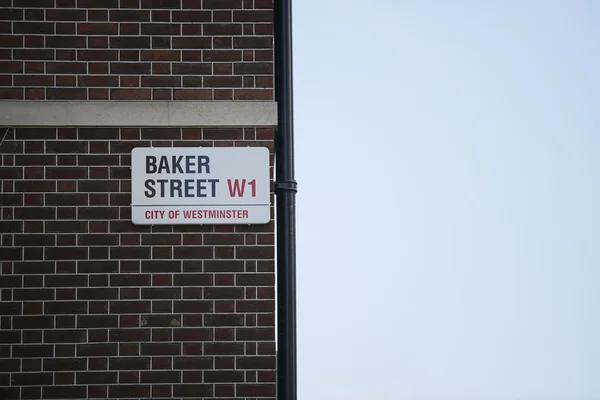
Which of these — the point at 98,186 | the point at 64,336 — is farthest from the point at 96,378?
the point at 98,186

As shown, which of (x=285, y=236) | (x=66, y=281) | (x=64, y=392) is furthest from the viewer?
(x=285, y=236)

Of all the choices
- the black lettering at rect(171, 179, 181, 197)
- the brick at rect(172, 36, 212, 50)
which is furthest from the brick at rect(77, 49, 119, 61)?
the black lettering at rect(171, 179, 181, 197)

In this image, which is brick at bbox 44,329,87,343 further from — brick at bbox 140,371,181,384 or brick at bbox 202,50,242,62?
brick at bbox 202,50,242,62

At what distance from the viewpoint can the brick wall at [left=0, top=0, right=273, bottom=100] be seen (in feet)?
25.5

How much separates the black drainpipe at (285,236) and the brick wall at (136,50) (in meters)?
0.30

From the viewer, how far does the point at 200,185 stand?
25.2 feet

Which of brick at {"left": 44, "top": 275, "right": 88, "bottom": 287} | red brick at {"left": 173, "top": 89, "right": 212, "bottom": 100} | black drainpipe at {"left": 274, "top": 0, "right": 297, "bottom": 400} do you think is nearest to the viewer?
brick at {"left": 44, "top": 275, "right": 88, "bottom": 287}

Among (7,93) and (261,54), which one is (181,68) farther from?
(7,93)

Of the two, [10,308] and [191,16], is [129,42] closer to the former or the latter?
[191,16]

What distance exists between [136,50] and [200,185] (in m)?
1.18

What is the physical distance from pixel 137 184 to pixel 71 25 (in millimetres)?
1370

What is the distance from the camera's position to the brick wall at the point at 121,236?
7.55 metres

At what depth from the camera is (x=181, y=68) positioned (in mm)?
7793

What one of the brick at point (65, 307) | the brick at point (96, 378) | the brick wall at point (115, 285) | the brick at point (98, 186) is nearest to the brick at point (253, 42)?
the brick wall at point (115, 285)
